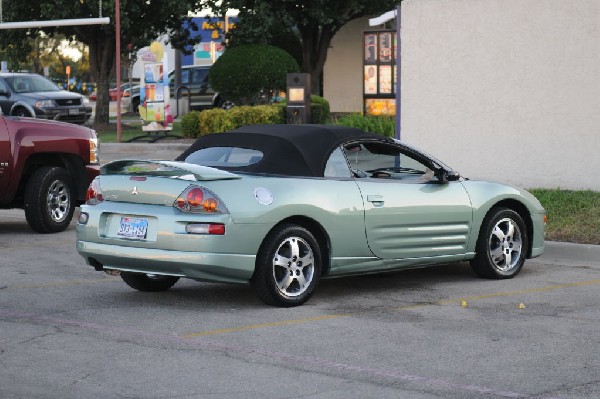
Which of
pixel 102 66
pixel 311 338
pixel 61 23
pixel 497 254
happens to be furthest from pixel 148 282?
pixel 102 66

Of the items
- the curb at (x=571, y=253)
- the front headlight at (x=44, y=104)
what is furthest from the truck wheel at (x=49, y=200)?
the front headlight at (x=44, y=104)

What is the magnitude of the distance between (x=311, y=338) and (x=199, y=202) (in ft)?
4.91

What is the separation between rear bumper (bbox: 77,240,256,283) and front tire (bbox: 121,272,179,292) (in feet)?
2.58

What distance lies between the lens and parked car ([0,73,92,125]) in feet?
120

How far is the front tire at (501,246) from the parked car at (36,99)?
26848 millimetres

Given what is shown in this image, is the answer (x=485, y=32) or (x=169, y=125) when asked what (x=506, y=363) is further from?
(x=169, y=125)

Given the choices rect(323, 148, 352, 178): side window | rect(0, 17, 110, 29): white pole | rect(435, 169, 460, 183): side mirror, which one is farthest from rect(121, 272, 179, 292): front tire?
rect(0, 17, 110, 29): white pole

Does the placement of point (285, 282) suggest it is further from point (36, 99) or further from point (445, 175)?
point (36, 99)

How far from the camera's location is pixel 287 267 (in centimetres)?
950

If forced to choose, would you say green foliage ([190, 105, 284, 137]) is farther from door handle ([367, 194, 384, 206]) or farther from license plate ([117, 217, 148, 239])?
license plate ([117, 217, 148, 239])

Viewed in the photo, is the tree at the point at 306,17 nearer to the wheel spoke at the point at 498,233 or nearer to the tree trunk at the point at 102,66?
the tree trunk at the point at 102,66

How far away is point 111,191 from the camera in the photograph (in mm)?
9688

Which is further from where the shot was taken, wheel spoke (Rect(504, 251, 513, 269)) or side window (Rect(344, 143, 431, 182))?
wheel spoke (Rect(504, 251, 513, 269))

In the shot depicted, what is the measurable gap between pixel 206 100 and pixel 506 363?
42297 millimetres
